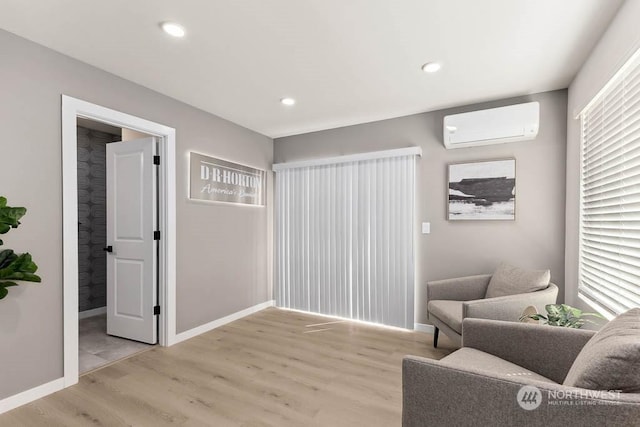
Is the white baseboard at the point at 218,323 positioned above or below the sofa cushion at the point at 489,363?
below

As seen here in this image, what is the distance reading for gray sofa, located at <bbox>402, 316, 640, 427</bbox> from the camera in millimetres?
920

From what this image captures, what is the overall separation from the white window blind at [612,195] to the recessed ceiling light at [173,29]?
2.61 metres

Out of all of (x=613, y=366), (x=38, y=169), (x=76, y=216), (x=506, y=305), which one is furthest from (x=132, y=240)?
(x=613, y=366)

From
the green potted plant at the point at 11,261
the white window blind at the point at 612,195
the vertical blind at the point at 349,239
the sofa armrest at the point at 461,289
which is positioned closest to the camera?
the white window blind at the point at 612,195

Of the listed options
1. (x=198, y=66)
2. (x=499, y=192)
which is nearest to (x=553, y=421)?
(x=499, y=192)

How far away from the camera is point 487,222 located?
3248 millimetres

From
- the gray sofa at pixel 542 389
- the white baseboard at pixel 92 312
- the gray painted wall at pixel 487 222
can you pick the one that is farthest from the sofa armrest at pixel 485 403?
the white baseboard at pixel 92 312

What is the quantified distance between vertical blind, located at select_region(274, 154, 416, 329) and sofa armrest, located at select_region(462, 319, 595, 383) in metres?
1.84

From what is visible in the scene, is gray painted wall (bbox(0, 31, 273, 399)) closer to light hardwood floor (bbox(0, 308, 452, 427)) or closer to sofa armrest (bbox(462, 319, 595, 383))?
light hardwood floor (bbox(0, 308, 452, 427))

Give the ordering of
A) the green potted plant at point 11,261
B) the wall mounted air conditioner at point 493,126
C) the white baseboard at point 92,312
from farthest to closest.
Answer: the white baseboard at point 92,312 → the wall mounted air conditioner at point 493,126 → the green potted plant at point 11,261

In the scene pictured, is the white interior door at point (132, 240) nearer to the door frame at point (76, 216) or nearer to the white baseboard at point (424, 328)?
the door frame at point (76, 216)

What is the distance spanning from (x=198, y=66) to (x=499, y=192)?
119 inches

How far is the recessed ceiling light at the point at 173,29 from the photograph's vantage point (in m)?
1.96

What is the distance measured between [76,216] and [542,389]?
2972 mm
